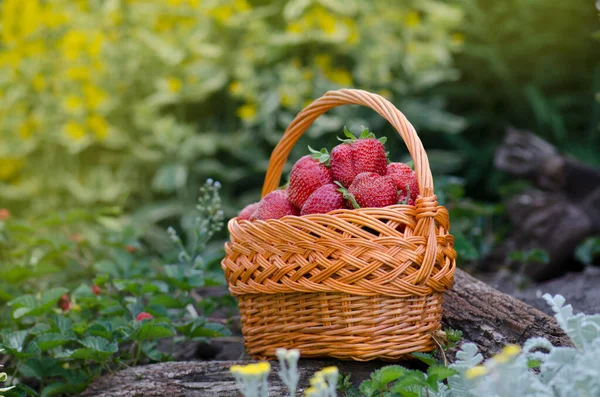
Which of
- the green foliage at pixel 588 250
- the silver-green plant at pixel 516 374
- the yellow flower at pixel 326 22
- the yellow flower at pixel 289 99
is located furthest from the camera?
the yellow flower at pixel 326 22

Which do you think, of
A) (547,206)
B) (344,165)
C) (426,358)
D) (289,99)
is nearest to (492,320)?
(426,358)

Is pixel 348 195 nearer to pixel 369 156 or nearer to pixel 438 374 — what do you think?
pixel 369 156

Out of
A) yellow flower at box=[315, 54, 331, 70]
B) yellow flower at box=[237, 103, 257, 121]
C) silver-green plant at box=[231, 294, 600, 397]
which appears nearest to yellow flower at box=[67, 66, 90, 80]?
yellow flower at box=[237, 103, 257, 121]

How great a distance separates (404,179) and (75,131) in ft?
8.00

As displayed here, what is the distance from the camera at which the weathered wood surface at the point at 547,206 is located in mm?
2393

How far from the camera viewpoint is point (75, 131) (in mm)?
3260

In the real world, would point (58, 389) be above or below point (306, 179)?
below

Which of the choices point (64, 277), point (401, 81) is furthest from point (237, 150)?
point (64, 277)

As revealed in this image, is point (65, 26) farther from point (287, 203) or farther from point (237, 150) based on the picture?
point (287, 203)

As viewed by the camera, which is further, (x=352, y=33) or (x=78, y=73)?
(x=78, y=73)

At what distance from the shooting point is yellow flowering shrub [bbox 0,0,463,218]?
121 inches

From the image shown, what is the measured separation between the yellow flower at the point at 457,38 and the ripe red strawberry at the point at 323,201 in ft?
7.37

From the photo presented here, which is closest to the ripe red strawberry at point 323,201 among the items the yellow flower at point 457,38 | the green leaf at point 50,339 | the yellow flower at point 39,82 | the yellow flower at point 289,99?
the green leaf at point 50,339

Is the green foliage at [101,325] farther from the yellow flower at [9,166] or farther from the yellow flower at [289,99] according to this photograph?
the yellow flower at [9,166]
